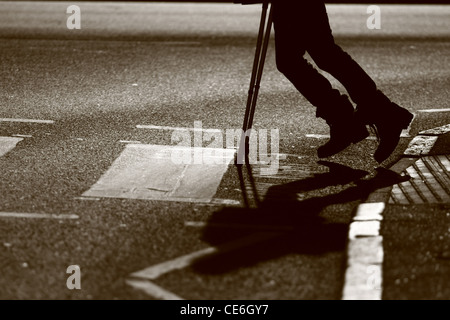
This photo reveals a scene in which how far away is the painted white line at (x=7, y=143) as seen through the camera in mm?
7367

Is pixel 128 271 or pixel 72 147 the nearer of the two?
pixel 128 271

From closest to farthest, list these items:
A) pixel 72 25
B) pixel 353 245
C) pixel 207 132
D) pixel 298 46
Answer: pixel 353 245
pixel 298 46
pixel 207 132
pixel 72 25

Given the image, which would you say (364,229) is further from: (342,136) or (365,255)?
(342,136)

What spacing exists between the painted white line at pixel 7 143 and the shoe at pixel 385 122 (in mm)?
2882

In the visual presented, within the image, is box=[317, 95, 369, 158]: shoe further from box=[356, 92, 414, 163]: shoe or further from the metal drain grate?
the metal drain grate

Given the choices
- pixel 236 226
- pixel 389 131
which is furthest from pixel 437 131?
pixel 236 226

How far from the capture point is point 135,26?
1329 centimetres

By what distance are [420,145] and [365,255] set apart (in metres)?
2.62

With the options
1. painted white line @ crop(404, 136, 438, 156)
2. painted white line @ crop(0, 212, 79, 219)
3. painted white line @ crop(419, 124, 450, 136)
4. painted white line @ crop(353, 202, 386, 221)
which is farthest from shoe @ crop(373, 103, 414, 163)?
painted white line @ crop(0, 212, 79, 219)

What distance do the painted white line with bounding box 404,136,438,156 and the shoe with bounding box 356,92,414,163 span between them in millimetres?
399
